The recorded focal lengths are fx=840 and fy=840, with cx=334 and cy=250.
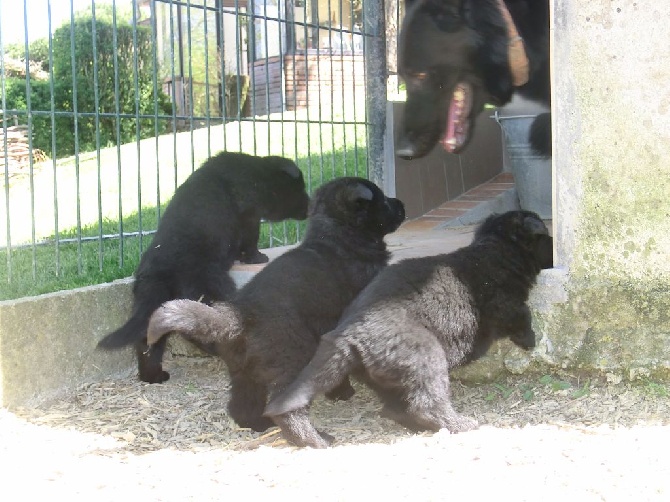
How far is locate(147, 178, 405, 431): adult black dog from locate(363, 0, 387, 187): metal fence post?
235cm

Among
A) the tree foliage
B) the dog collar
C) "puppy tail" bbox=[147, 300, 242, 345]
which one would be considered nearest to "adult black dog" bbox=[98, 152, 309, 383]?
"puppy tail" bbox=[147, 300, 242, 345]

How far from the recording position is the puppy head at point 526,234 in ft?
13.1

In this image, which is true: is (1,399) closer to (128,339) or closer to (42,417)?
(42,417)

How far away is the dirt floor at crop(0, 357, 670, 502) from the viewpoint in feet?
9.23

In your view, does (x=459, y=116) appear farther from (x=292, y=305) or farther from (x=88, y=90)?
(x=88, y=90)

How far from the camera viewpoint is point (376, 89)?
6629mm

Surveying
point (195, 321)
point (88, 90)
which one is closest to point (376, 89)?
point (195, 321)

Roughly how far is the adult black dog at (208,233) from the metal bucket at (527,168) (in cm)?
185

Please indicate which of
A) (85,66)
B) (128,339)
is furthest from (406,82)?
(85,66)

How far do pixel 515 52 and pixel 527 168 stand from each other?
1892 millimetres

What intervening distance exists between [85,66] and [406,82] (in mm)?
12476

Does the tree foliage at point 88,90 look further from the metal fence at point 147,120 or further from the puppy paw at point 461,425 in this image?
the puppy paw at point 461,425

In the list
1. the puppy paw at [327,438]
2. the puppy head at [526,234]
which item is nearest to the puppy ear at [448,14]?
the puppy head at [526,234]

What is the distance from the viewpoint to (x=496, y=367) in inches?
165
